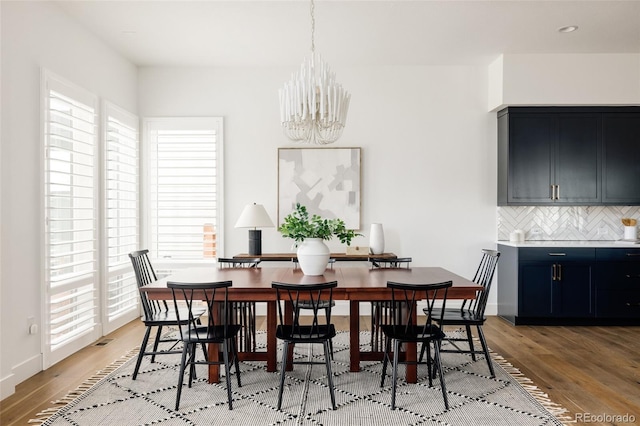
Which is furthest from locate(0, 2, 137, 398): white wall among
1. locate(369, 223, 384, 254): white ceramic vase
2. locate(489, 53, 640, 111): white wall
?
locate(489, 53, 640, 111): white wall

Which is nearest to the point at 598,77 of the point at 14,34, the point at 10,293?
the point at 14,34

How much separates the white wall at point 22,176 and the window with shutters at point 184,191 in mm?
1899

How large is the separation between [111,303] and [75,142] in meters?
1.70

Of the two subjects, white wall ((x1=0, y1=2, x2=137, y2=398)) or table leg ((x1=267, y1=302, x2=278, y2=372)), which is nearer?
white wall ((x1=0, y1=2, x2=137, y2=398))

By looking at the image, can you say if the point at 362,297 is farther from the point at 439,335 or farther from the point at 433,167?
the point at 433,167

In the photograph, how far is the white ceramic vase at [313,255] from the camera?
3.72 metres

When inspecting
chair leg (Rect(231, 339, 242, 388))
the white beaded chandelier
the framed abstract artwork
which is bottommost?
chair leg (Rect(231, 339, 242, 388))

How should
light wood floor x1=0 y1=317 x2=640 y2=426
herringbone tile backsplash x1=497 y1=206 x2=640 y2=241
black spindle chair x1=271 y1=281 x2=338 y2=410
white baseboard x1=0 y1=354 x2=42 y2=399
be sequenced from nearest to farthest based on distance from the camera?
black spindle chair x1=271 y1=281 x2=338 y2=410
light wood floor x1=0 y1=317 x2=640 y2=426
white baseboard x1=0 y1=354 x2=42 y2=399
herringbone tile backsplash x1=497 y1=206 x2=640 y2=241

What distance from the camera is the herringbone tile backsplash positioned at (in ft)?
18.9

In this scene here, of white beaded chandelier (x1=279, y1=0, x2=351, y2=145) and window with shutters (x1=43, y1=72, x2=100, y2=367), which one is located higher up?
white beaded chandelier (x1=279, y1=0, x2=351, y2=145)

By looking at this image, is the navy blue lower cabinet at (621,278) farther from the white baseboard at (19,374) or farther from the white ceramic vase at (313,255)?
the white baseboard at (19,374)

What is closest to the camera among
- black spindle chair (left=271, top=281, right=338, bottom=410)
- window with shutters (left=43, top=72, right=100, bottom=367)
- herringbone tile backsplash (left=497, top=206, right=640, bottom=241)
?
black spindle chair (left=271, top=281, right=338, bottom=410)
